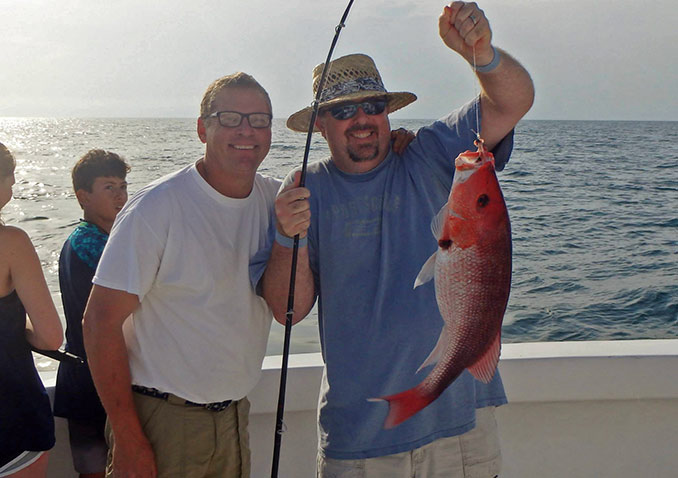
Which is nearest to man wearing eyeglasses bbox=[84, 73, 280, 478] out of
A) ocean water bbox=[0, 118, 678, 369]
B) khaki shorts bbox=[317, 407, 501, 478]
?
khaki shorts bbox=[317, 407, 501, 478]

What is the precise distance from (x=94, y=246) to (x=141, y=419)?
35.1 inches

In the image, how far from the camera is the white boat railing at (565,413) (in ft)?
10.3

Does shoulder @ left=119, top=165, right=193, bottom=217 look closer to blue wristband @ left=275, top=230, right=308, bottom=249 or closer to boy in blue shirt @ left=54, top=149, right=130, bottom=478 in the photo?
blue wristband @ left=275, top=230, right=308, bottom=249

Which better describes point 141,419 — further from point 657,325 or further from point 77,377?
point 657,325

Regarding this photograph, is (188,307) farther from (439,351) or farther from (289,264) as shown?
(439,351)

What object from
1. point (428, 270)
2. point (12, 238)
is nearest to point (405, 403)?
point (428, 270)

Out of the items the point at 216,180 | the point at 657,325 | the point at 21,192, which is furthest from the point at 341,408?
the point at 21,192

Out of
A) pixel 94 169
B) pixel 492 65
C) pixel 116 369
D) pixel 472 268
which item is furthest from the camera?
pixel 94 169

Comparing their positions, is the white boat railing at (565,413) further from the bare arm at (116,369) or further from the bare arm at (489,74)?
the bare arm at (489,74)

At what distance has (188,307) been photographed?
7.88 feet

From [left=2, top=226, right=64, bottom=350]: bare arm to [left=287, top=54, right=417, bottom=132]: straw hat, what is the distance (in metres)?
1.25

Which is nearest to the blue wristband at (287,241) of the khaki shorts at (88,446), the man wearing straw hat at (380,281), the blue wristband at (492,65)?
the man wearing straw hat at (380,281)

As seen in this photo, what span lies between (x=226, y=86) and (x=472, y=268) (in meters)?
1.25

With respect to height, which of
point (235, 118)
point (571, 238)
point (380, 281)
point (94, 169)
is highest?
point (235, 118)
